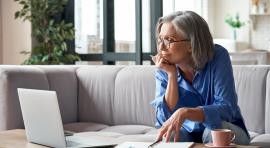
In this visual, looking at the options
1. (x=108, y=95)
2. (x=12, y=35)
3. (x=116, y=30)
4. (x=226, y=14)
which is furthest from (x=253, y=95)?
(x=226, y=14)

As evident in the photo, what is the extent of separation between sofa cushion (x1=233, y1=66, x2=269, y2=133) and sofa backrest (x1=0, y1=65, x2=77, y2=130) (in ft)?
4.24

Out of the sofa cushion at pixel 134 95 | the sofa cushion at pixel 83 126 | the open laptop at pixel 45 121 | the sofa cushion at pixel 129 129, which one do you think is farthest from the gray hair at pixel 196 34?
Result: the sofa cushion at pixel 83 126

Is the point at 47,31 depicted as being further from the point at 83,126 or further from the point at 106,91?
the point at 83,126

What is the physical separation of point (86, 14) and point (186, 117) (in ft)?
12.9

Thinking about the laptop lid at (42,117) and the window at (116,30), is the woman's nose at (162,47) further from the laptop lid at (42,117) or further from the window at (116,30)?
the window at (116,30)

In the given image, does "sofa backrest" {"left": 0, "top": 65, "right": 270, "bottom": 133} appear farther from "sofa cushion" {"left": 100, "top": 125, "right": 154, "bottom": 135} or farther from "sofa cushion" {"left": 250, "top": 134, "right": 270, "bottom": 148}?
"sofa cushion" {"left": 250, "top": 134, "right": 270, "bottom": 148}

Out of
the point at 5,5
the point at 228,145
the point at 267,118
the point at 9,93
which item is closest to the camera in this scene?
the point at 228,145

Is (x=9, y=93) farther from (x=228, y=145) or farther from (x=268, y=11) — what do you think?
(x=268, y=11)

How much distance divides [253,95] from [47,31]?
2.67 m

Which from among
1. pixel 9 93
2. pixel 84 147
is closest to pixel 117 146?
pixel 84 147

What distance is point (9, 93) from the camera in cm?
323

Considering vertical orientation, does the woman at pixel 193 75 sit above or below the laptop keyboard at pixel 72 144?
above

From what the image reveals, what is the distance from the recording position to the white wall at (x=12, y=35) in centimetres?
524

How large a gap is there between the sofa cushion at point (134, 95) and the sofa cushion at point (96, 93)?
0.05 meters
